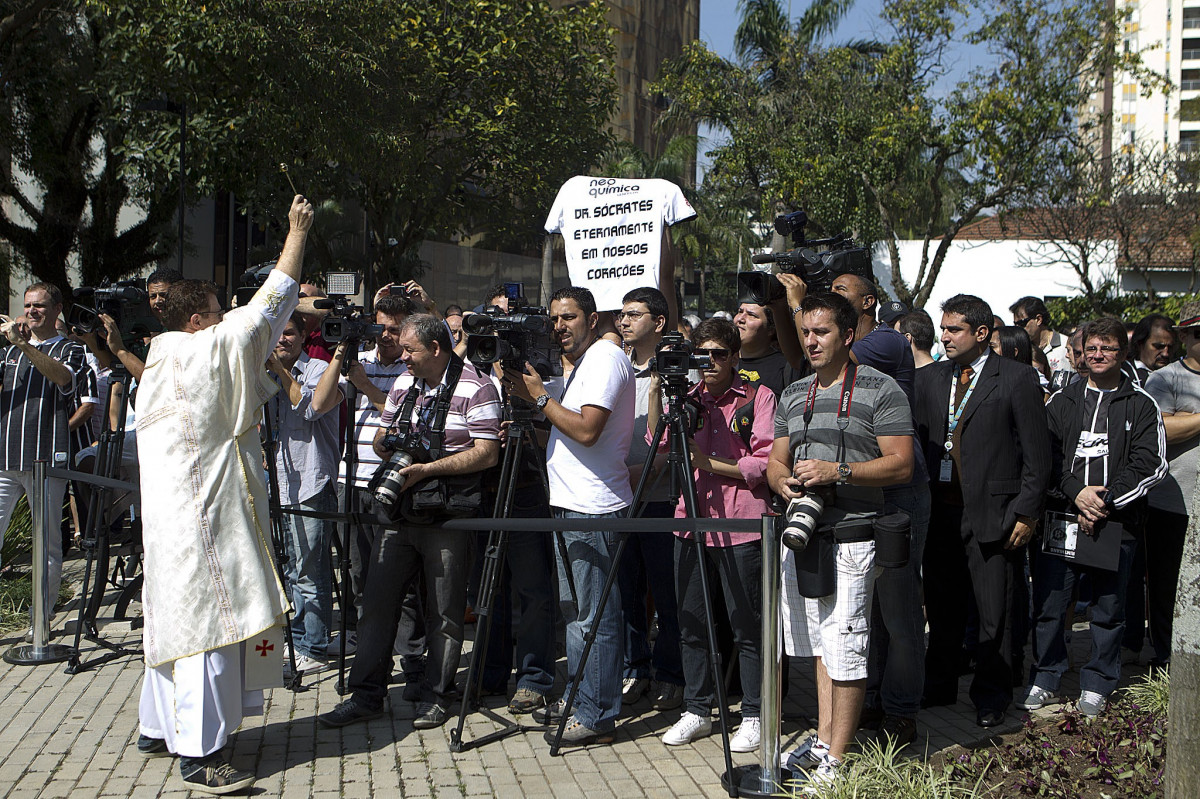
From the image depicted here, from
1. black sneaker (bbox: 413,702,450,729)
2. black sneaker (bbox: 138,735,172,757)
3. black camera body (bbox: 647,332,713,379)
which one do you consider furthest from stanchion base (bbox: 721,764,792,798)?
black sneaker (bbox: 138,735,172,757)

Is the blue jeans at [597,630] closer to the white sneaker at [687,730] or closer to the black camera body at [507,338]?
the white sneaker at [687,730]

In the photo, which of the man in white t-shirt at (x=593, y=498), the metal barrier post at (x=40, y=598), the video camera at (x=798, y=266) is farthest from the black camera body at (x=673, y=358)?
the metal barrier post at (x=40, y=598)

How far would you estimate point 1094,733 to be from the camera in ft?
15.6

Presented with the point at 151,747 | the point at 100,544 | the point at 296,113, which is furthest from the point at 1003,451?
the point at 296,113

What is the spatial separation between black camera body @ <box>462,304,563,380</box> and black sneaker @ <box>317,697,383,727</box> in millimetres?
1842

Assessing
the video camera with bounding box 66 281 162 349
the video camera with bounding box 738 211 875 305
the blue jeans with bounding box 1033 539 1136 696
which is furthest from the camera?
the video camera with bounding box 66 281 162 349

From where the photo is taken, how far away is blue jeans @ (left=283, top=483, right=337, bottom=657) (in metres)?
6.26

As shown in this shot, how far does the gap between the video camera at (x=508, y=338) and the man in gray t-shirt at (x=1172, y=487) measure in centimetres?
369

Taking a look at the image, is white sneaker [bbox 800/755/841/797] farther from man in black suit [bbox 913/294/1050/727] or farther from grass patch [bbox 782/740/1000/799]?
man in black suit [bbox 913/294/1050/727]

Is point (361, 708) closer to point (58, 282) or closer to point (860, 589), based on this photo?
point (860, 589)

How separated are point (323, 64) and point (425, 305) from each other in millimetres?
7877

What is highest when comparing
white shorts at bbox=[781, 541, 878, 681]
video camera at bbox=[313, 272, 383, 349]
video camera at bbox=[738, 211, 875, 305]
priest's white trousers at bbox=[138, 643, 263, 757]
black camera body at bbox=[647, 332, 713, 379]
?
video camera at bbox=[738, 211, 875, 305]

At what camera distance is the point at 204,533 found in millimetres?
4586

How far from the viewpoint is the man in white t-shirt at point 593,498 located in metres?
4.99
